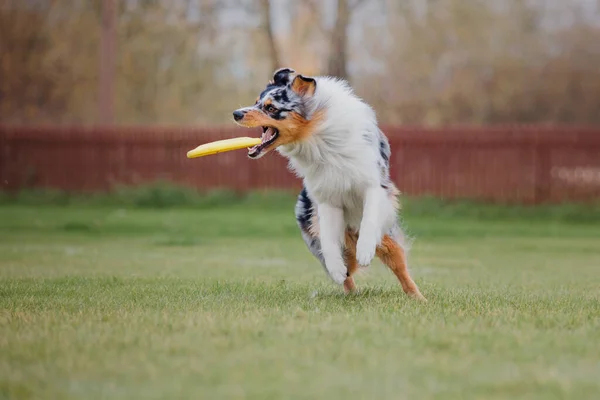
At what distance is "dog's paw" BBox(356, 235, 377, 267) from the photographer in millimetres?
7980

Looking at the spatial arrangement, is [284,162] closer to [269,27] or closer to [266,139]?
[269,27]

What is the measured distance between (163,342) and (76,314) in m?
1.49

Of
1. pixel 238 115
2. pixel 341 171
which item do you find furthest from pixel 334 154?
pixel 238 115

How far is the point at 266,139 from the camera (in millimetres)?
8148

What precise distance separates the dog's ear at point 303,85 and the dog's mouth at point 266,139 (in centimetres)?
37

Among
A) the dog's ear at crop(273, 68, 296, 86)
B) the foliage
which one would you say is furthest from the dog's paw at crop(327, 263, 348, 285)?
the foliage

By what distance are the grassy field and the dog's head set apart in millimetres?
1295

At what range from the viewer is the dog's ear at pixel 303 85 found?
8.14 metres

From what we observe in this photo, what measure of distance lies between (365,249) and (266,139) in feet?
3.89

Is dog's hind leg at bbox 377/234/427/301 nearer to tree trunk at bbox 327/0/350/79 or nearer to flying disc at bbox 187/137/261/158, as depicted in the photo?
flying disc at bbox 187/137/261/158

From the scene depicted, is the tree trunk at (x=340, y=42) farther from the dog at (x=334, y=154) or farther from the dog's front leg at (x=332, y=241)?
the dog's front leg at (x=332, y=241)

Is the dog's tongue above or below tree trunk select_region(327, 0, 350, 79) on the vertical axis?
below

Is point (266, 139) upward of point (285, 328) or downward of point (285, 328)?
upward

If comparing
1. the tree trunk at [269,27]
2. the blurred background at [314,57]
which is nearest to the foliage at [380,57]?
the blurred background at [314,57]
